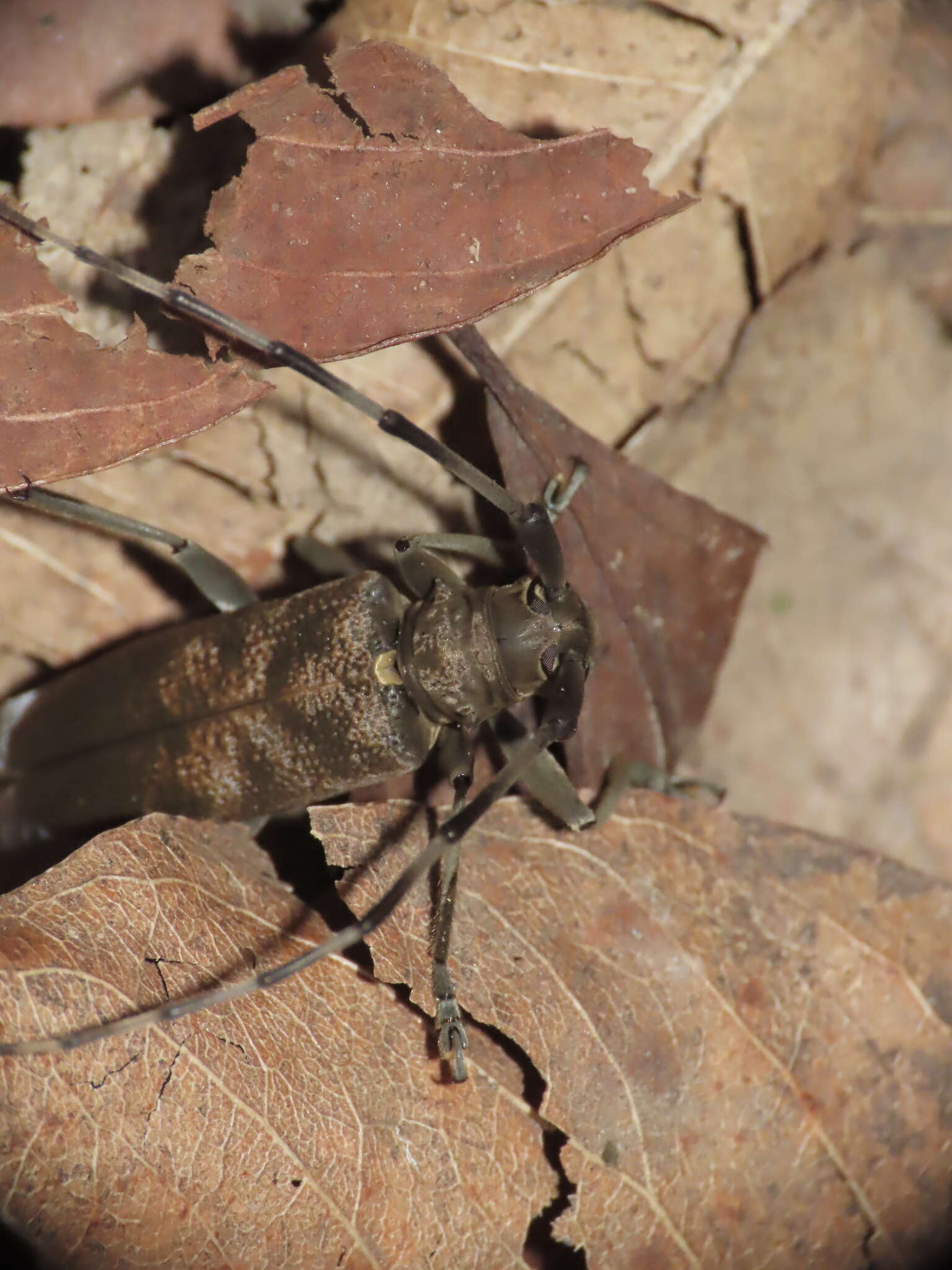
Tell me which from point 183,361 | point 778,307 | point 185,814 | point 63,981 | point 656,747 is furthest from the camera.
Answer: point 778,307

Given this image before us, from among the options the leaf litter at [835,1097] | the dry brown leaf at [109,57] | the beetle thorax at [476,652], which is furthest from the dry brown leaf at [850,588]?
the dry brown leaf at [109,57]

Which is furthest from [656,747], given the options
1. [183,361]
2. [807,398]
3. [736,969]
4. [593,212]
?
[183,361]

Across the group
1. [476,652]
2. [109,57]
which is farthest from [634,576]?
[109,57]

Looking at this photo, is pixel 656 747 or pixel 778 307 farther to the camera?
pixel 778 307

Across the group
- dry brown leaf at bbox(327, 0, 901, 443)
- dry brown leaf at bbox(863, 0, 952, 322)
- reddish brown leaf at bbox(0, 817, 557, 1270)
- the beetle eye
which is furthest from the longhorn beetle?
dry brown leaf at bbox(863, 0, 952, 322)

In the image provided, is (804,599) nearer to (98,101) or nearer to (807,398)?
(807,398)

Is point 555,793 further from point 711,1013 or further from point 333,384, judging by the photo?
point 333,384

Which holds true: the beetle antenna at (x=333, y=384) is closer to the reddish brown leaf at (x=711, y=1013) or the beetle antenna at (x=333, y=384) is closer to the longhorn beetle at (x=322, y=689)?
the longhorn beetle at (x=322, y=689)

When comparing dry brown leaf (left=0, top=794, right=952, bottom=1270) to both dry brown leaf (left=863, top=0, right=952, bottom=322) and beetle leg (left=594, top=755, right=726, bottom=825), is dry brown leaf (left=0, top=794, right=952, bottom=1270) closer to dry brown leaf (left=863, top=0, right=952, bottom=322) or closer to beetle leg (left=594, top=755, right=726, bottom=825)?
beetle leg (left=594, top=755, right=726, bottom=825)
